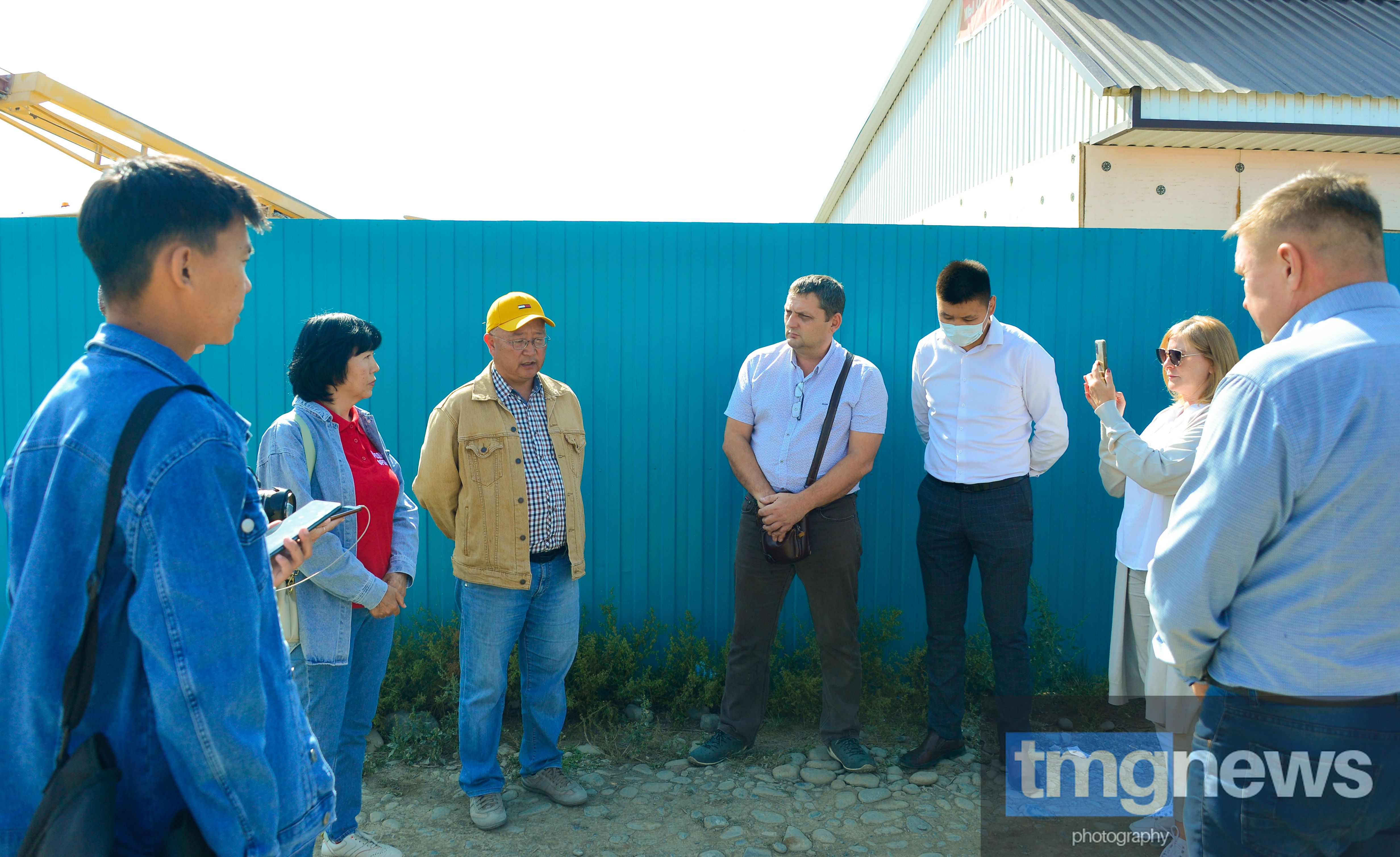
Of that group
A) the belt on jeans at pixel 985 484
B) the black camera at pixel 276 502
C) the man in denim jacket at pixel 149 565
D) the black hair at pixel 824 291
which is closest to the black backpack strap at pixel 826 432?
the black hair at pixel 824 291

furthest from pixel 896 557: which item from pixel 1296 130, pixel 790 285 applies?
pixel 1296 130

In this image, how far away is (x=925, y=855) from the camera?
10.7ft

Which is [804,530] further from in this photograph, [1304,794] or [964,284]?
[1304,794]

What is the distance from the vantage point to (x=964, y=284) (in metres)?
3.87

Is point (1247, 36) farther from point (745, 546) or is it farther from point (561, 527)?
point (561, 527)

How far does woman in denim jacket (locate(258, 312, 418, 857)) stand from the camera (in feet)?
9.23

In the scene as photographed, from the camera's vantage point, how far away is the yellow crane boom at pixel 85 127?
6664mm

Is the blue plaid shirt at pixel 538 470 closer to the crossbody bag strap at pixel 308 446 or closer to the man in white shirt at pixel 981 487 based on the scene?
the crossbody bag strap at pixel 308 446

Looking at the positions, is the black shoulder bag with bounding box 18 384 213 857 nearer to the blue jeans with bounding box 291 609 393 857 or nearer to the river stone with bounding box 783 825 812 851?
the blue jeans with bounding box 291 609 393 857

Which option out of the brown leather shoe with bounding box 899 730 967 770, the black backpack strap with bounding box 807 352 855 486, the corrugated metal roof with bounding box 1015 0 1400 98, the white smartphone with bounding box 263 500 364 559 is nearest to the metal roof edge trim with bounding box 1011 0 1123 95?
the corrugated metal roof with bounding box 1015 0 1400 98

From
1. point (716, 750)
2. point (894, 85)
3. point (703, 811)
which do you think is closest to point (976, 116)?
point (894, 85)

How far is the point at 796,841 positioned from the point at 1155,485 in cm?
198

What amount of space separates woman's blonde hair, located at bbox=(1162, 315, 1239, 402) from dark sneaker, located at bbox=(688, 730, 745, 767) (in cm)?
254

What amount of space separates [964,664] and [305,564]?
3077 mm
